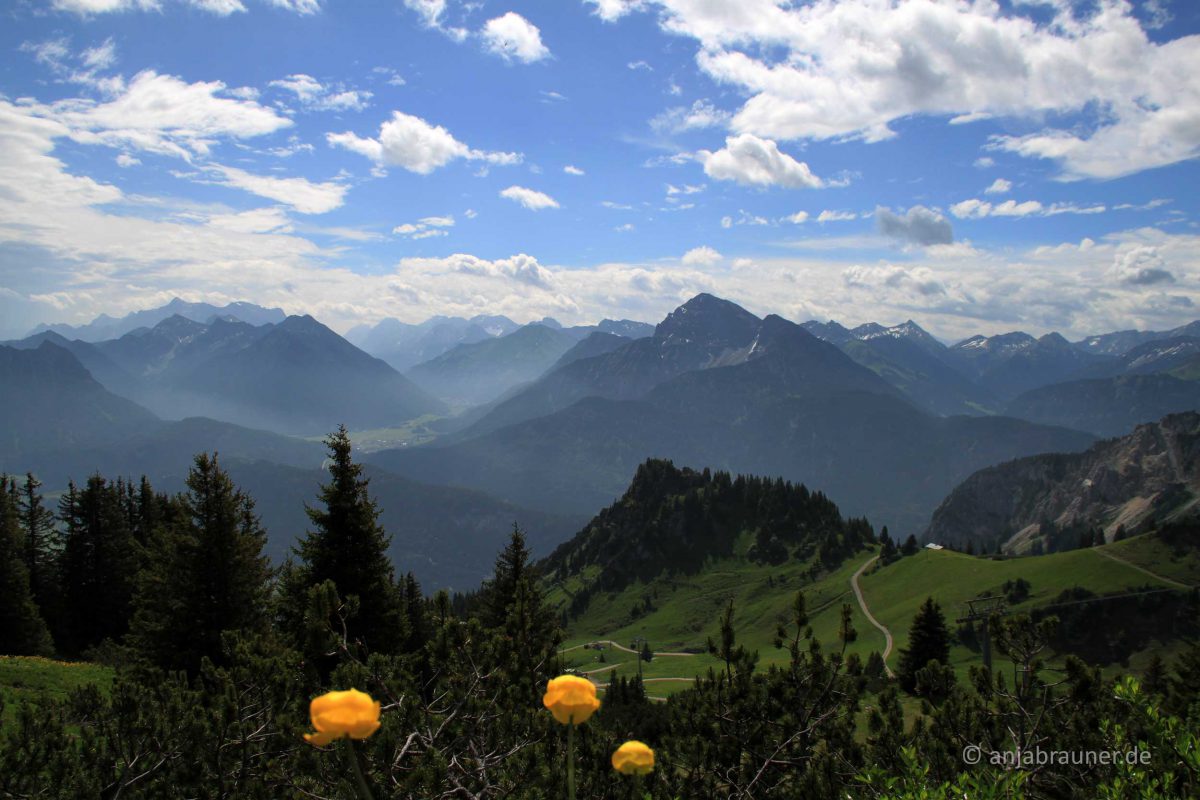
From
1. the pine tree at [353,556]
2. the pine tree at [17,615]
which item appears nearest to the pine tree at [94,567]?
the pine tree at [17,615]

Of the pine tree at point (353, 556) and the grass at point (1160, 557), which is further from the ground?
the pine tree at point (353, 556)

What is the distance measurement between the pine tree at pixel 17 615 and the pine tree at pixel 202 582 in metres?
20.3

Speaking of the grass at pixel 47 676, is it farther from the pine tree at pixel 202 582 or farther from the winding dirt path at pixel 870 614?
the winding dirt path at pixel 870 614

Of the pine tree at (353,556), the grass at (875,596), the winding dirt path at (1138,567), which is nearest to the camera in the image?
the pine tree at (353,556)

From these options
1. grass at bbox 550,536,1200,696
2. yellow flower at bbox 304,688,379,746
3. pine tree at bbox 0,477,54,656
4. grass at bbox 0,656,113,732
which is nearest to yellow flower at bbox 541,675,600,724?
yellow flower at bbox 304,688,379,746

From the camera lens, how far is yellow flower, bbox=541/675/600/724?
364cm

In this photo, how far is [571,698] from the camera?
12.1 feet

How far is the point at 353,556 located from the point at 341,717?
2408 centimetres

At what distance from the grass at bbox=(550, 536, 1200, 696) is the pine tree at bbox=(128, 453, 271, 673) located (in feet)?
206

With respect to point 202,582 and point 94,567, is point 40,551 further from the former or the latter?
point 202,582

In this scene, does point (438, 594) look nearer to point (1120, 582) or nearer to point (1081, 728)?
point (1081, 728)

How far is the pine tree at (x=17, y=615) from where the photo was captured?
39188 millimetres

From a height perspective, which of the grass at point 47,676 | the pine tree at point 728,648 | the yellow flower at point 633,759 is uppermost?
the yellow flower at point 633,759

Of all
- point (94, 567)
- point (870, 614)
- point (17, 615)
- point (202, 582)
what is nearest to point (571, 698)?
point (202, 582)
